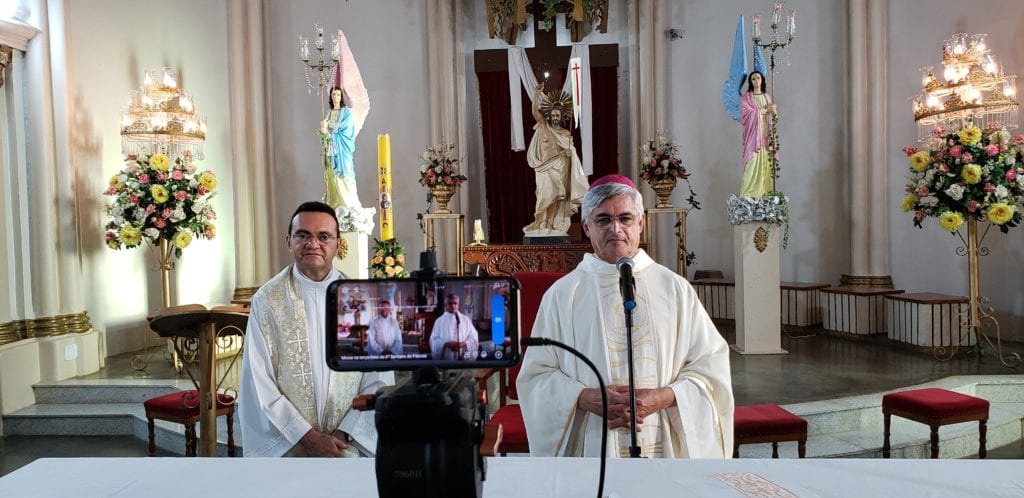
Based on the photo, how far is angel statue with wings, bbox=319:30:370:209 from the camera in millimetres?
6844

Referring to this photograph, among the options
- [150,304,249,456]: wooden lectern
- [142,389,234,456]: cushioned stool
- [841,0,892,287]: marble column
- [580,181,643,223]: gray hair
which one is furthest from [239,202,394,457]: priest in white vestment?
[841,0,892,287]: marble column

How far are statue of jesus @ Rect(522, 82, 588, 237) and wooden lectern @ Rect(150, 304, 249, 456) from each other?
192 inches

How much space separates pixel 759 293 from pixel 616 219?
4.87 meters

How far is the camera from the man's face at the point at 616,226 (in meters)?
2.36

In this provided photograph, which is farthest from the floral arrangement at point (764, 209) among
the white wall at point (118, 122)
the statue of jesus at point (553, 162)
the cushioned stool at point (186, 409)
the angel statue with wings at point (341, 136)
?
the white wall at point (118, 122)

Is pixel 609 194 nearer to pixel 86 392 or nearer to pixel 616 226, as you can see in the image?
pixel 616 226

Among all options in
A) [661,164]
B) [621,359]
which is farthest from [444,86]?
[621,359]

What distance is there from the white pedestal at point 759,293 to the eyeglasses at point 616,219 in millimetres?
4769

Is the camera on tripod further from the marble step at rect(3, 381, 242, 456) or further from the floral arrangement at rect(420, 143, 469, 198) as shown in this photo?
the floral arrangement at rect(420, 143, 469, 198)

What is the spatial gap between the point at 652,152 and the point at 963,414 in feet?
14.3

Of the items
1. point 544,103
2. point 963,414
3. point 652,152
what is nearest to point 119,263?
point 544,103

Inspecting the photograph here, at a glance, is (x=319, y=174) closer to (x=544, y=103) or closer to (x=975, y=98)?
(x=544, y=103)

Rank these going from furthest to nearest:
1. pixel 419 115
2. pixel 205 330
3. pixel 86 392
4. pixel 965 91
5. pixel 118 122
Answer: pixel 419 115, pixel 118 122, pixel 965 91, pixel 86 392, pixel 205 330

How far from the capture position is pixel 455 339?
1104 millimetres
